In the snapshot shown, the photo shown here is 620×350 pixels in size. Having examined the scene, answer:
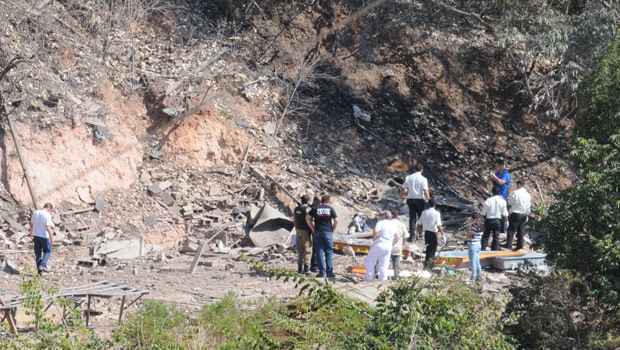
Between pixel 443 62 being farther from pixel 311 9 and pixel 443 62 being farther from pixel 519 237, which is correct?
pixel 519 237

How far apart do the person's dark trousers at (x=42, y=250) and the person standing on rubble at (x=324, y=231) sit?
4375 millimetres

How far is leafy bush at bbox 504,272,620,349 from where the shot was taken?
926cm

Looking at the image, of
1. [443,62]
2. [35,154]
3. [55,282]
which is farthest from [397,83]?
[55,282]

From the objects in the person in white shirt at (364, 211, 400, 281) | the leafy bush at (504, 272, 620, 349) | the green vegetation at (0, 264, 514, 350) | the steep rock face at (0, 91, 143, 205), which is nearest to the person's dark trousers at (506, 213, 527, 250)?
the person in white shirt at (364, 211, 400, 281)

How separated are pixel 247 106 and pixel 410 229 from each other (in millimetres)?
6155

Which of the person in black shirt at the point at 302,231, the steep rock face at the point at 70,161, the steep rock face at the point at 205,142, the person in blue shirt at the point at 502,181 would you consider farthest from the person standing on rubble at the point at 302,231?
the steep rock face at the point at 205,142

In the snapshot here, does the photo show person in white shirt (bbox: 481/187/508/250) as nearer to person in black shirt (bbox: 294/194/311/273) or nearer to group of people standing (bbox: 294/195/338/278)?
group of people standing (bbox: 294/195/338/278)

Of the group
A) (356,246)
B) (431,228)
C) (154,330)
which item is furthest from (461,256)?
(154,330)

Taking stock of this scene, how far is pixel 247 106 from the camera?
21234mm

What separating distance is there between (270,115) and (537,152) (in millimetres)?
7728

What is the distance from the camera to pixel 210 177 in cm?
1939

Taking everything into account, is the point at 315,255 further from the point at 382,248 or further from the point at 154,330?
the point at 154,330

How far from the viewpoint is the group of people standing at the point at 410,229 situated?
1303cm

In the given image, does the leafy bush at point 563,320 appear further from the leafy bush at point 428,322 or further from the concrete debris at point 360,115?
the concrete debris at point 360,115
